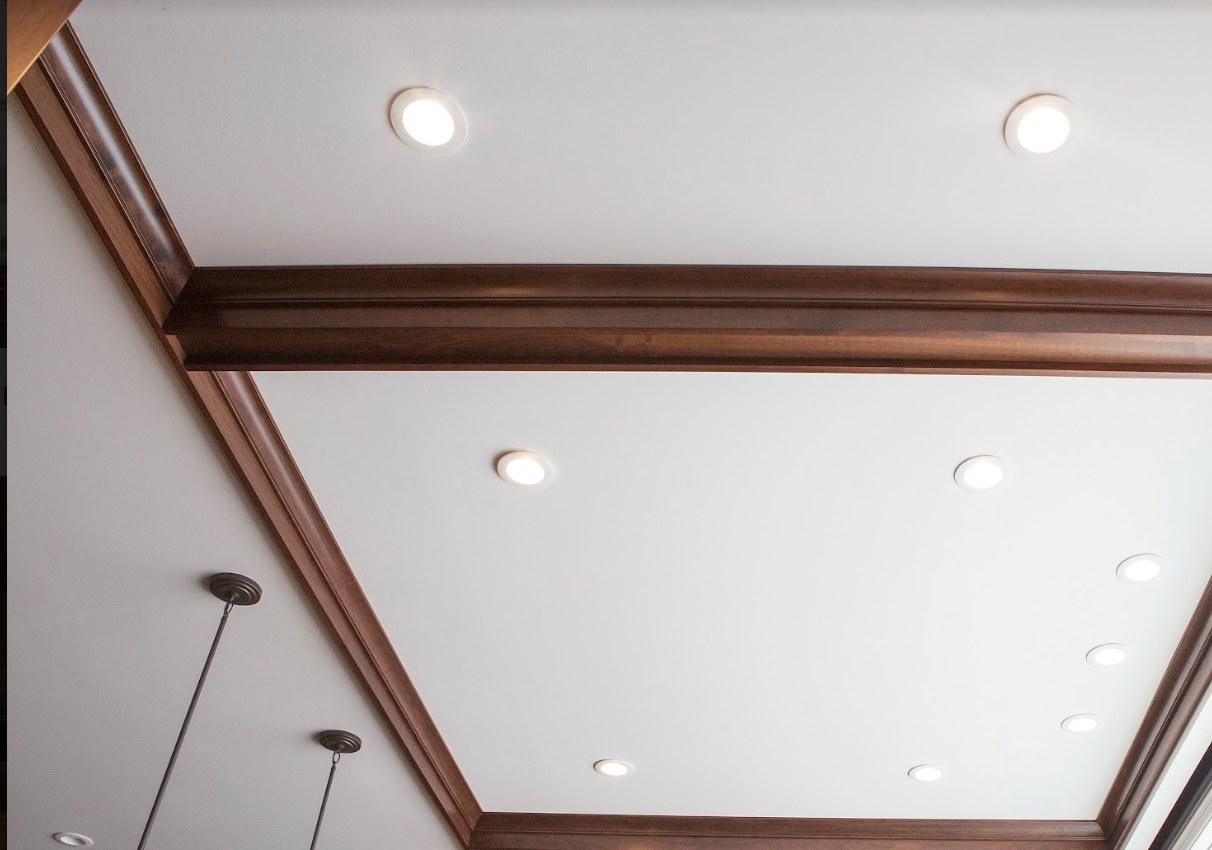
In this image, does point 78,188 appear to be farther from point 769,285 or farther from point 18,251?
point 769,285

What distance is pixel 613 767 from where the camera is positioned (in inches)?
127

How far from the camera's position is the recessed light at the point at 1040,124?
1474mm

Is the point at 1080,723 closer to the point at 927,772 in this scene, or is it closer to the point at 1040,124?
the point at 927,772

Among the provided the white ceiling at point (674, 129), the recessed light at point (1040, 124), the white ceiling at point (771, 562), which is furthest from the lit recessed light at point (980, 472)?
the recessed light at point (1040, 124)

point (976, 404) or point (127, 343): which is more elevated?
point (976, 404)

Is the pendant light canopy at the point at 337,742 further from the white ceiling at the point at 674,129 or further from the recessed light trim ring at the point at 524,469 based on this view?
the white ceiling at the point at 674,129

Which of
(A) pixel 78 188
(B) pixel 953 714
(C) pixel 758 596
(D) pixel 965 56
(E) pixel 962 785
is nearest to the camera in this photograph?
(D) pixel 965 56

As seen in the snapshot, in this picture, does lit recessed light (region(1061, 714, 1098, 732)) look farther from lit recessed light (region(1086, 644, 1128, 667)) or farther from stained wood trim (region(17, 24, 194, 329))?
stained wood trim (region(17, 24, 194, 329))

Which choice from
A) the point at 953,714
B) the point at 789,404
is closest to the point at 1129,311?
the point at 789,404

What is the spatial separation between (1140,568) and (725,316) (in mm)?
1318

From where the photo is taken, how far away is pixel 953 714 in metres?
2.90

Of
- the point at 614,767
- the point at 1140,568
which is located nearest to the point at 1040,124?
the point at 1140,568

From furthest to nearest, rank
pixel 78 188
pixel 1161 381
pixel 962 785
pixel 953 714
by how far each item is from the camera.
→ pixel 962 785, pixel 953 714, pixel 1161 381, pixel 78 188

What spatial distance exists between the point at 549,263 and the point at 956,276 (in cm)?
73
